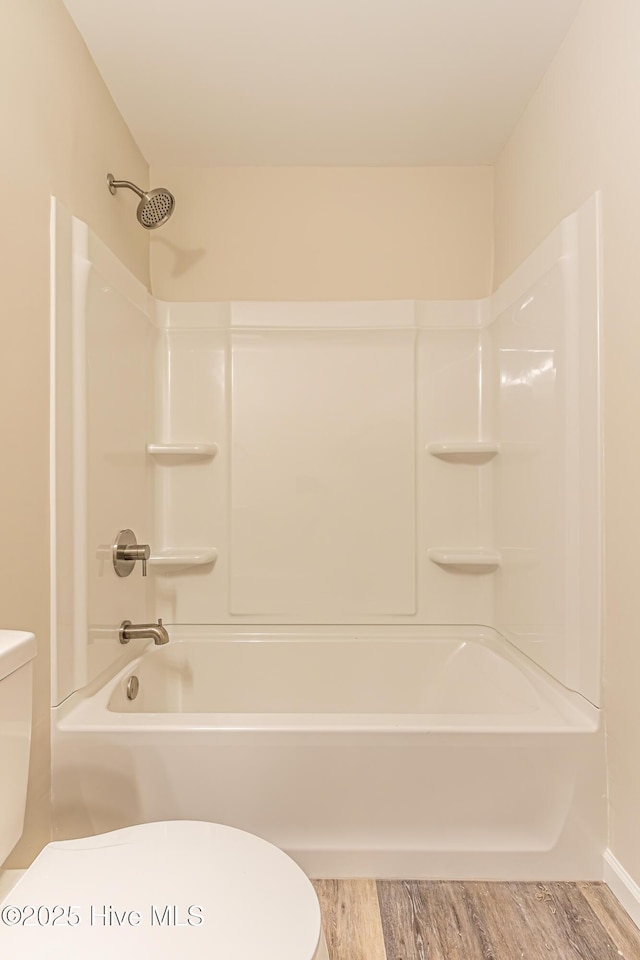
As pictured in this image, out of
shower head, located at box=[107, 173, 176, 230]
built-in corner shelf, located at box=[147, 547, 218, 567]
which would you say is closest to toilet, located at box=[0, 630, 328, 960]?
built-in corner shelf, located at box=[147, 547, 218, 567]

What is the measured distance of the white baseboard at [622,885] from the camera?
4.58ft

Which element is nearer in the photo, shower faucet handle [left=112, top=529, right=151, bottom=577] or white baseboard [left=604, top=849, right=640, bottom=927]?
white baseboard [left=604, top=849, right=640, bottom=927]

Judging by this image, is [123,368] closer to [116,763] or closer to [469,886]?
[116,763]

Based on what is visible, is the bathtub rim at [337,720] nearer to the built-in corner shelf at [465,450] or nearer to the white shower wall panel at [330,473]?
the white shower wall panel at [330,473]

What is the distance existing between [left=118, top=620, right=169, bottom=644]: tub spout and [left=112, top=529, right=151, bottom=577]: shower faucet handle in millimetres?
168

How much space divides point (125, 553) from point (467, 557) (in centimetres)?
124

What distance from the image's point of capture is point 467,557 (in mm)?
2354

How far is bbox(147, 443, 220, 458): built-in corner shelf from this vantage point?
2.35 meters

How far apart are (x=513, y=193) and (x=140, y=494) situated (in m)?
1.73

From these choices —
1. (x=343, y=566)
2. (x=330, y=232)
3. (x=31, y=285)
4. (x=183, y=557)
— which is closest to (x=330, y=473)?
(x=343, y=566)

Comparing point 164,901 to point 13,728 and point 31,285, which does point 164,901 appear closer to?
point 13,728

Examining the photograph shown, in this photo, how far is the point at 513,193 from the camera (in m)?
2.22

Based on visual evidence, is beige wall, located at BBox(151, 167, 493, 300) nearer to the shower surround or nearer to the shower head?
the shower surround

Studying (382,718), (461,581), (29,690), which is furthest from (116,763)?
(461,581)
